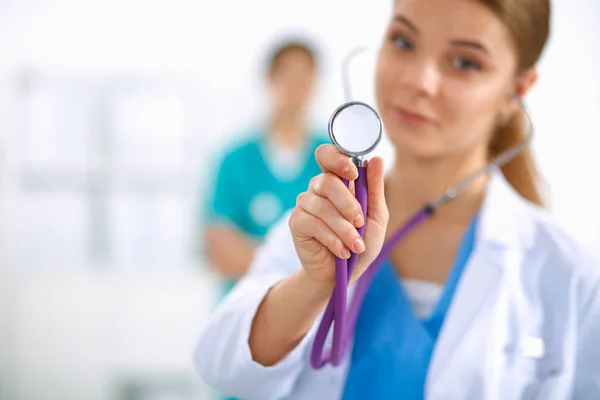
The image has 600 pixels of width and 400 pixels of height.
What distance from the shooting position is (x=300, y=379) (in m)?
0.73

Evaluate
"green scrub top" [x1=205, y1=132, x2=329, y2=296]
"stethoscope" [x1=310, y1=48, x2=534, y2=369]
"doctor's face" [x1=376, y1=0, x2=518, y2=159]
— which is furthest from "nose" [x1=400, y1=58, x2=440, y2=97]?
"green scrub top" [x1=205, y1=132, x2=329, y2=296]

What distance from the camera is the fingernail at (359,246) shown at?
48 centimetres

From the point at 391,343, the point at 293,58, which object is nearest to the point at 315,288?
the point at 391,343

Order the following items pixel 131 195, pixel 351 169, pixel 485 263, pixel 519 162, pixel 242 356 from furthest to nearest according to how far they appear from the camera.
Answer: pixel 131 195, pixel 519 162, pixel 485 263, pixel 242 356, pixel 351 169

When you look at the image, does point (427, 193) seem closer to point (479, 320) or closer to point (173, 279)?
point (479, 320)

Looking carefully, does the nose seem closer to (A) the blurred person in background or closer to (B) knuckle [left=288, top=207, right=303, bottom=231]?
(B) knuckle [left=288, top=207, right=303, bottom=231]

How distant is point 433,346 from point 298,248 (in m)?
0.27

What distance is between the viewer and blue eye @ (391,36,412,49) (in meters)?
0.75

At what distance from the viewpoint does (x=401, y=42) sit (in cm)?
76

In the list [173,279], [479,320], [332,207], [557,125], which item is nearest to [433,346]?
[479,320]

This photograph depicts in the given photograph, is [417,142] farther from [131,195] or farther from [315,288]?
[131,195]

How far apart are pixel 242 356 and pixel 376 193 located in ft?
0.90

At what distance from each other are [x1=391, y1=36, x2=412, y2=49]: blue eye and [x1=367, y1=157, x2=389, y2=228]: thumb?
33cm

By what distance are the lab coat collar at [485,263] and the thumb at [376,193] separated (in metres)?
0.25
